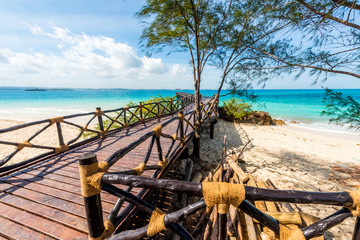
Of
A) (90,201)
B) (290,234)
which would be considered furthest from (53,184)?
(290,234)

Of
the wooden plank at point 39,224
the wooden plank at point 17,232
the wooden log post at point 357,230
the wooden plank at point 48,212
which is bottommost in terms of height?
the wooden plank at point 17,232

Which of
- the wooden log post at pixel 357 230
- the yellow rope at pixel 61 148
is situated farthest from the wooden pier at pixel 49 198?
the wooden log post at pixel 357 230

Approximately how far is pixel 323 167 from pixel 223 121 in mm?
10821

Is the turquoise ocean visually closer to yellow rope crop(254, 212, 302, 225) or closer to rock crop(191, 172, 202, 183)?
yellow rope crop(254, 212, 302, 225)

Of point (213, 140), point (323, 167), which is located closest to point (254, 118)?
point (213, 140)

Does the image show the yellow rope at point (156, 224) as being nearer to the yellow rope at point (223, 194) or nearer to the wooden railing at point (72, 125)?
the yellow rope at point (223, 194)

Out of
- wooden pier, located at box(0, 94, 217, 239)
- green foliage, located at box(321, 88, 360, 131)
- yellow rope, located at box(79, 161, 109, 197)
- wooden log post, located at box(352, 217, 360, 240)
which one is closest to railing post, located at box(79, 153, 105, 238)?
yellow rope, located at box(79, 161, 109, 197)

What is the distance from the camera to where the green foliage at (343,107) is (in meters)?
2.95

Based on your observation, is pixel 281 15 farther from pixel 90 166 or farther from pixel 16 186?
pixel 16 186

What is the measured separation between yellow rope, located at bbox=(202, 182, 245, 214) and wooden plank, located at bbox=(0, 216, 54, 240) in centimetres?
272

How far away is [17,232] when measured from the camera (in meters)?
2.26

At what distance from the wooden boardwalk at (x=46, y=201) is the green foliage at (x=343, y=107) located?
4.41 meters

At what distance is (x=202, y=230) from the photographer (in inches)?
144

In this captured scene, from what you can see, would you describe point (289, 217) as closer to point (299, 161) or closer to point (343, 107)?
point (343, 107)
